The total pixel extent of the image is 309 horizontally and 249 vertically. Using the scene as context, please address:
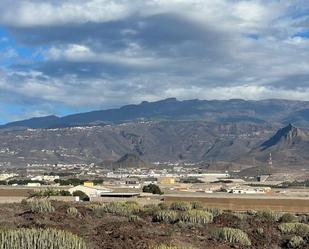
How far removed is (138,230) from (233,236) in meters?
3.40

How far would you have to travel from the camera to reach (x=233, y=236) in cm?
2395

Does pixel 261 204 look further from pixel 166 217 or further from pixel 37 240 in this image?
pixel 37 240

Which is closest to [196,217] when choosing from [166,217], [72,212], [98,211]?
[166,217]

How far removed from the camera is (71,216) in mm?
28750

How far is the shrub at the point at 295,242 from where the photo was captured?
24.5 meters

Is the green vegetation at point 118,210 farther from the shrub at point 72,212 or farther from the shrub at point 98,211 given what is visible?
the shrub at point 72,212

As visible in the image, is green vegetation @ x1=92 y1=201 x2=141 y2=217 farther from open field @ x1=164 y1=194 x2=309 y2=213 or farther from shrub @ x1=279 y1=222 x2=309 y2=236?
open field @ x1=164 y1=194 x2=309 y2=213

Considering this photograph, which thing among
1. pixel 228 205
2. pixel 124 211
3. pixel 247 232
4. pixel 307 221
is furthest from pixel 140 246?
pixel 228 205

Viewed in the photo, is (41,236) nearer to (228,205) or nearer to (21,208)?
(21,208)

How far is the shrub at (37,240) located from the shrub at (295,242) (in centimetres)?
1007

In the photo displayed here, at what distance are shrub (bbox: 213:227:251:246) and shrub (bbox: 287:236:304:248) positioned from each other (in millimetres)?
1653

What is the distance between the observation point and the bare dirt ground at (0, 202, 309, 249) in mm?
20953

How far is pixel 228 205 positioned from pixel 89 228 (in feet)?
127

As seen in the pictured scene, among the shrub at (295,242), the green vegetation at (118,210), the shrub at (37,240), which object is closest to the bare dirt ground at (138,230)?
the shrub at (295,242)
